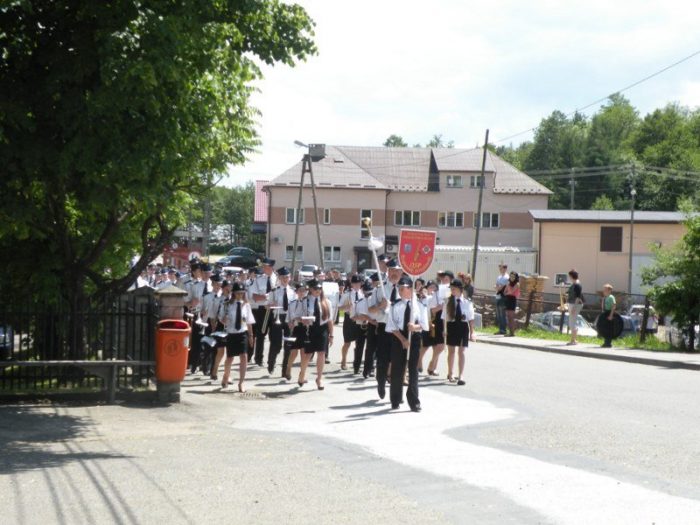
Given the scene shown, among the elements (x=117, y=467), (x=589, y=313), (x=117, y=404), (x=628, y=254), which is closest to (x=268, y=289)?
(x=117, y=404)

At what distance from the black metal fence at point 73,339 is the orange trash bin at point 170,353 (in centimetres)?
94

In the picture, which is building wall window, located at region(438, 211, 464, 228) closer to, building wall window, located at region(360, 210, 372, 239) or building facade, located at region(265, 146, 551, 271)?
building facade, located at region(265, 146, 551, 271)

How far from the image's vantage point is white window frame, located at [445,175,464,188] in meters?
73.9

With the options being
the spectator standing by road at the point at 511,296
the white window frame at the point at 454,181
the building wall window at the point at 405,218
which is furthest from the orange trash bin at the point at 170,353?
the white window frame at the point at 454,181

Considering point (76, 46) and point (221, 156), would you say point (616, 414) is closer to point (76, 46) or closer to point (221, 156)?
point (221, 156)

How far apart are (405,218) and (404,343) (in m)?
60.2

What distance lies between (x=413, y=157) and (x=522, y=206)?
9.74 meters

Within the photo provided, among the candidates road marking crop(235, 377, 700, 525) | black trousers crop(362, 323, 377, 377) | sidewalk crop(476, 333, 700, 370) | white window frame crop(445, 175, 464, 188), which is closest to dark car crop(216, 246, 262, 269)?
white window frame crop(445, 175, 464, 188)

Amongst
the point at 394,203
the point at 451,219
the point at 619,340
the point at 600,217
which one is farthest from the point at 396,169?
the point at 619,340

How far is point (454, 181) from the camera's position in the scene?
2913 inches

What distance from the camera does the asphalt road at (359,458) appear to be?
301 inches

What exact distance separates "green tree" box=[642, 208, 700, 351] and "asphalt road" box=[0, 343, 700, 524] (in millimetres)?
9378

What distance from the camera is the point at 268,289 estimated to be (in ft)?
63.4

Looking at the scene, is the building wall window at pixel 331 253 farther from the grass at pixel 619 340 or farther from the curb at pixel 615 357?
the curb at pixel 615 357
